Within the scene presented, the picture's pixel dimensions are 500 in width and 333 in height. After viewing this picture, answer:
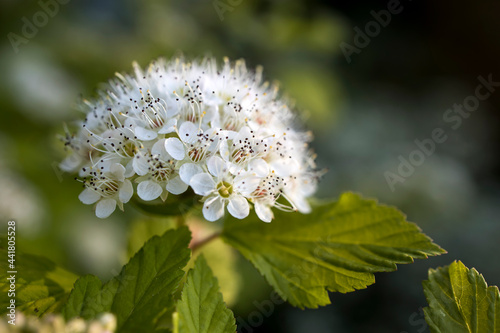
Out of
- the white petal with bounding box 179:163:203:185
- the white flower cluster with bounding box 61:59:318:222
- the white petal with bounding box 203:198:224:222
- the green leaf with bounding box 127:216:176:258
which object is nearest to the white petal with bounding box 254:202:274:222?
the white flower cluster with bounding box 61:59:318:222

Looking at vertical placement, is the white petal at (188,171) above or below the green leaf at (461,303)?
below

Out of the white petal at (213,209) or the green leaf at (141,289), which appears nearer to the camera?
the green leaf at (141,289)

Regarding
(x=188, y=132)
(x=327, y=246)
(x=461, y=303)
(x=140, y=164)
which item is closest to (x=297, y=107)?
(x=327, y=246)

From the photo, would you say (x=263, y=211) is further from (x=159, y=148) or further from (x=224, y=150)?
(x=159, y=148)

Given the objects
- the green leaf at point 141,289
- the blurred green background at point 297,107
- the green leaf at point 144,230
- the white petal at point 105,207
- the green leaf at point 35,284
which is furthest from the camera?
the blurred green background at point 297,107

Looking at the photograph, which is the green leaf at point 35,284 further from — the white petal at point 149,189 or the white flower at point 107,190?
the white petal at point 149,189

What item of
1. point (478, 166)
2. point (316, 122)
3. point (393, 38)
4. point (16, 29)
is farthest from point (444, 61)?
point (16, 29)

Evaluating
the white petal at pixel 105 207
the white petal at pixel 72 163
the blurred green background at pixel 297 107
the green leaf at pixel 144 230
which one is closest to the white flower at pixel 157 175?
the white petal at pixel 105 207
